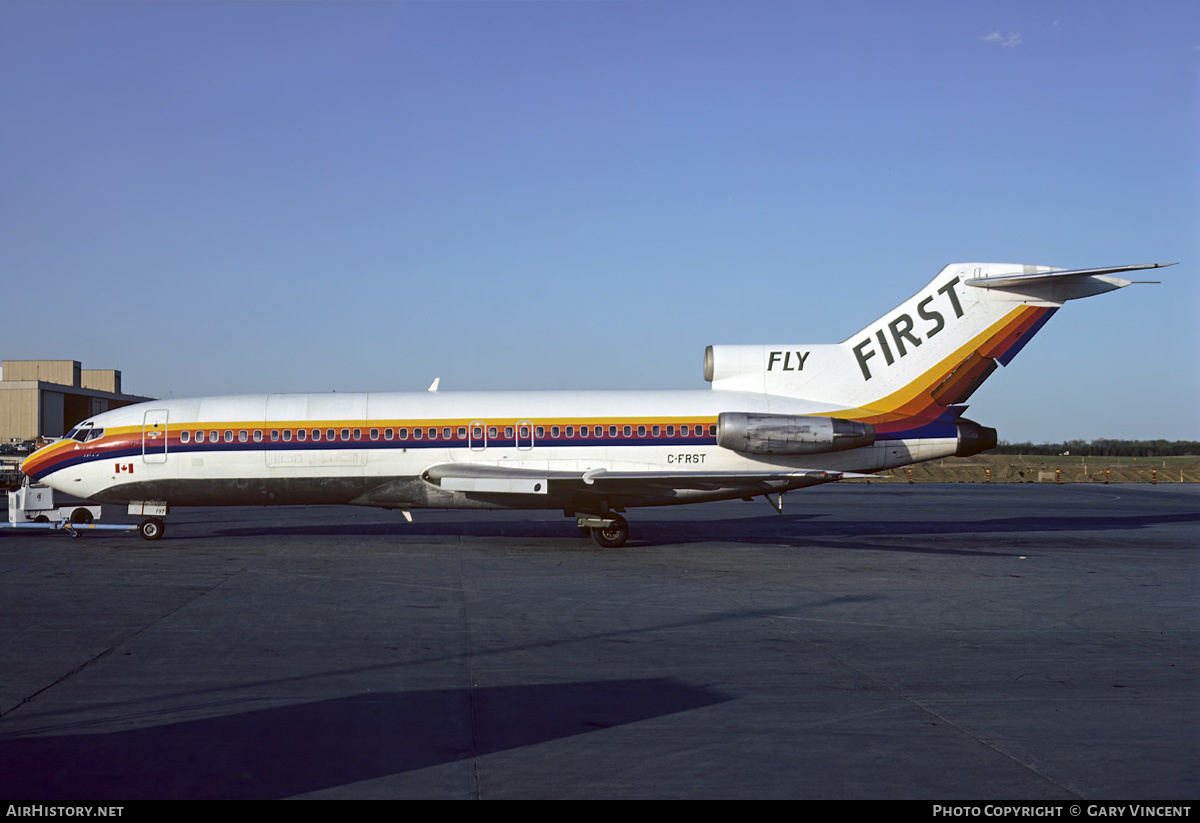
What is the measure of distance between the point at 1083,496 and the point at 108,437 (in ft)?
118

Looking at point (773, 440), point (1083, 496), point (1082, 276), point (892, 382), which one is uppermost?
point (1082, 276)

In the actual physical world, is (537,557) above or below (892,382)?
below

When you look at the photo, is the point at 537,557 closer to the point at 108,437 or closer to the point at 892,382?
the point at 892,382

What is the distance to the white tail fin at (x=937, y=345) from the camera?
743 inches

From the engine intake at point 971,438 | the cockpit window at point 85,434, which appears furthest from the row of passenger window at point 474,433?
the engine intake at point 971,438

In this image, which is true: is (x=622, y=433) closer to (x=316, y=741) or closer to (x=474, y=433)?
(x=474, y=433)

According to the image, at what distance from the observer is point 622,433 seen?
62.5 ft

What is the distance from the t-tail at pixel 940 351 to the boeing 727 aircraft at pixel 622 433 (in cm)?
3

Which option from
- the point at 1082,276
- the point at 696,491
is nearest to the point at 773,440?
the point at 696,491

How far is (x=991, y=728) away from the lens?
267 inches

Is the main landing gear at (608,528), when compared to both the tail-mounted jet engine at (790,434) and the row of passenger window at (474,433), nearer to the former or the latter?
the row of passenger window at (474,433)

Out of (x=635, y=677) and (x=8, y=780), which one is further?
(x=635, y=677)

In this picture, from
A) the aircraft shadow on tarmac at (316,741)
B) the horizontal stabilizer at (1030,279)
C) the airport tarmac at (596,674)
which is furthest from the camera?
the horizontal stabilizer at (1030,279)

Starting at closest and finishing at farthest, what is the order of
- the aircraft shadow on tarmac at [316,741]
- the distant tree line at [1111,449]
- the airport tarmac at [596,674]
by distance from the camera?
the aircraft shadow on tarmac at [316,741] → the airport tarmac at [596,674] → the distant tree line at [1111,449]
